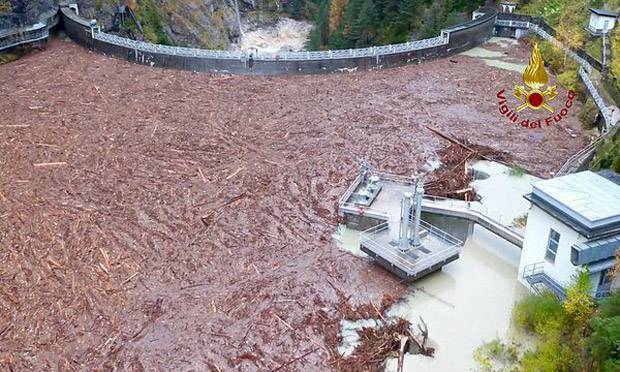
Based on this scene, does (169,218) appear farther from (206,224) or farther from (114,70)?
(114,70)

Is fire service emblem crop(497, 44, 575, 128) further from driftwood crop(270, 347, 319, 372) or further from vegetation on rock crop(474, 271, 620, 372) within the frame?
driftwood crop(270, 347, 319, 372)

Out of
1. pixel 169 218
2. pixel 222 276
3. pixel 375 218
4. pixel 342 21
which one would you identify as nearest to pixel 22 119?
pixel 169 218

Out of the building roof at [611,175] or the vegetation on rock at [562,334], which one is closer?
the vegetation on rock at [562,334]

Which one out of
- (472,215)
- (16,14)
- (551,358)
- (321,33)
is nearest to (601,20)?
(472,215)

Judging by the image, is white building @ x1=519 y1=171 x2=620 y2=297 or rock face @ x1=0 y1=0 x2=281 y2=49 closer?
white building @ x1=519 y1=171 x2=620 y2=297

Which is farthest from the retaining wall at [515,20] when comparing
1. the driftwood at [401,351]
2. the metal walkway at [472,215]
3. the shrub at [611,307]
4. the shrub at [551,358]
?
the driftwood at [401,351]

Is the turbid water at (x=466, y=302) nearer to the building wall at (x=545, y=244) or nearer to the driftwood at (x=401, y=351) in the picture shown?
the driftwood at (x=401, y=351)

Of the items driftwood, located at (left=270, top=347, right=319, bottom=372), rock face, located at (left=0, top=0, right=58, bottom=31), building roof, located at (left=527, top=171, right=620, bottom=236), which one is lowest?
driftwood, located at (left=270, top=347, right=319, bottom=372)

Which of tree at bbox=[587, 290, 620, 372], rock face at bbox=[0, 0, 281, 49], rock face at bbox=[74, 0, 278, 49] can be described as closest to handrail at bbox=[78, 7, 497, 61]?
A: rock face at bbox=[0, 0, 281, 49]

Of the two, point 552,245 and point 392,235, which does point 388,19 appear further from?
point 552,245
